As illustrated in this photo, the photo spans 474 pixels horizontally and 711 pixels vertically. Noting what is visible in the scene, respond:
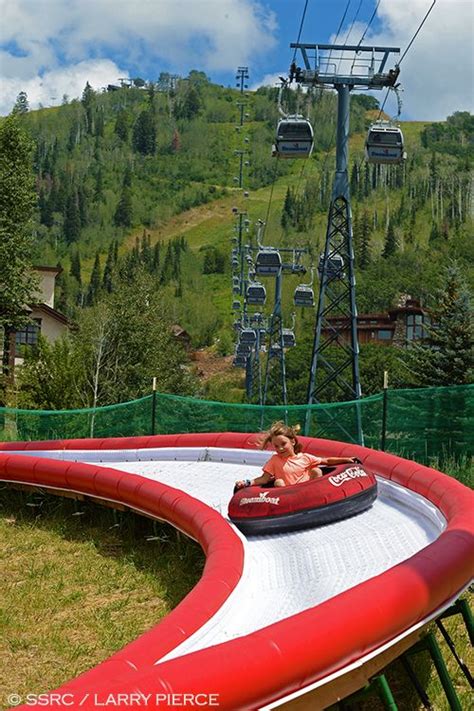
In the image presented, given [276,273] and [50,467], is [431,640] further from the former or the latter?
[276,273]

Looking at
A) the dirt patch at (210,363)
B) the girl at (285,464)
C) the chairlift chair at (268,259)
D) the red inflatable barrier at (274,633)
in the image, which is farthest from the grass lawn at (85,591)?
the dirt patch at (210,363)

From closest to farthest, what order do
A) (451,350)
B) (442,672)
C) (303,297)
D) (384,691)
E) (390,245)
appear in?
(384,691) → (442,672) → (303,297) → (451,350) → (390,245)

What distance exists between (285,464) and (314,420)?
611 cm

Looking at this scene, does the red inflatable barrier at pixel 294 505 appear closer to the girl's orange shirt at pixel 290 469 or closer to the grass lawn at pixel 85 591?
the girl's orange shirt at pixel 290 469

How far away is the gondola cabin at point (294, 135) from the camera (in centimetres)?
1775

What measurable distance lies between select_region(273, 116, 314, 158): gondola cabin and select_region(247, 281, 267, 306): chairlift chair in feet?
55.1

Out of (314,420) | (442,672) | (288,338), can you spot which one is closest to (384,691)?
(442,672)

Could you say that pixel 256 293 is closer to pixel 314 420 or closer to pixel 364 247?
pixel 314 420

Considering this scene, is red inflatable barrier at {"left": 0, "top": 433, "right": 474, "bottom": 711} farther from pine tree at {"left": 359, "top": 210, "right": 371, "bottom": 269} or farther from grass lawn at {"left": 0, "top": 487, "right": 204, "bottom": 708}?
pine tree at {"left": 359, "top": 210, "right": 371, "bottom": 269}

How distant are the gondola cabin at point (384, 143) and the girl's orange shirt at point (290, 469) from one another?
35.4 ft

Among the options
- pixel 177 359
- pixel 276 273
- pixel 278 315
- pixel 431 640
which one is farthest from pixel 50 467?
pixel 177 359

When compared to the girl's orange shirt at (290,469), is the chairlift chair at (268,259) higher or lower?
higher

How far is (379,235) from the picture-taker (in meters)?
176

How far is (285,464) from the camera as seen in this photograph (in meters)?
8.73
